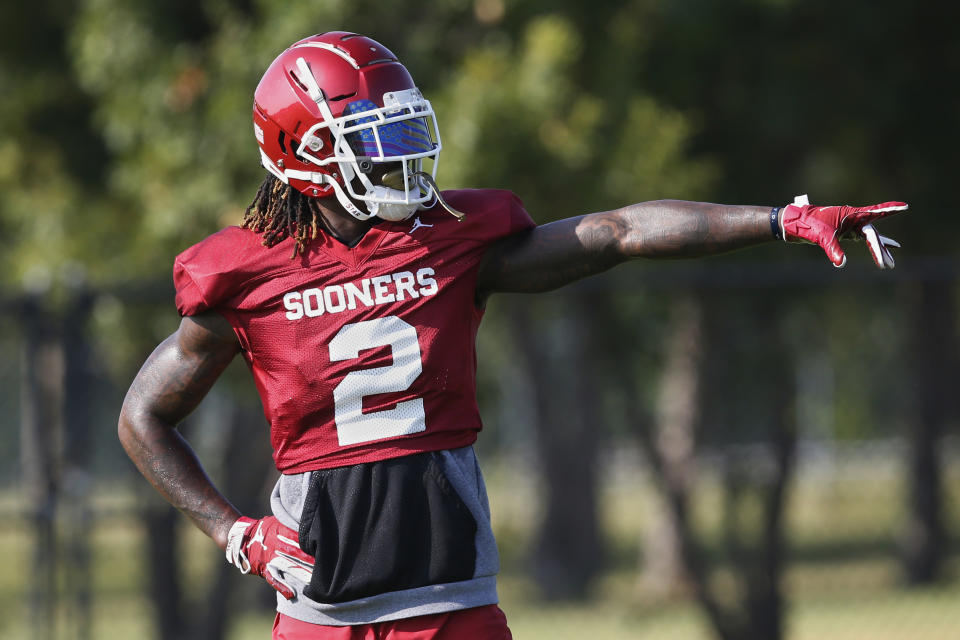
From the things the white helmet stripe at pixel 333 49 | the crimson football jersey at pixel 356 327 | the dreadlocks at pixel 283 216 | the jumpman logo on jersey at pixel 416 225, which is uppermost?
the white helmet stripe at pixel 333 49

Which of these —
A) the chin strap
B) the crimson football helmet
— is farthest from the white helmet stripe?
the chin strap

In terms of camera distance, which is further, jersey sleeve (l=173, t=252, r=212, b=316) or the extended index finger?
jersey sleeve (l=173, t=252, r=212, b=316)

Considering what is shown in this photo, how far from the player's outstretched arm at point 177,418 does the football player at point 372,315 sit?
6cm

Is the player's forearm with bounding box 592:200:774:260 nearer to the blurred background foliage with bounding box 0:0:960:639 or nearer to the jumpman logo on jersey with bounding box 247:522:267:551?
the jumpman logo on jersey with bounding box 247:522:267:551

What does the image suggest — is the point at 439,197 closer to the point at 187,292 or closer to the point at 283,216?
the point at 283,216

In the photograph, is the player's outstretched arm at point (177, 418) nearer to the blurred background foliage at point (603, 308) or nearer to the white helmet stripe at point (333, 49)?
the white helmet stripe at point (333, 49)

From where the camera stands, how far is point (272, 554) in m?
2.86

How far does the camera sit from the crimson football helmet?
9.21 ft

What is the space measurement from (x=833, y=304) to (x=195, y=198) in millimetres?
4664

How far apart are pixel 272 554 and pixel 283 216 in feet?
2.66

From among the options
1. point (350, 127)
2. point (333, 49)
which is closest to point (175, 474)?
point (350, 127)

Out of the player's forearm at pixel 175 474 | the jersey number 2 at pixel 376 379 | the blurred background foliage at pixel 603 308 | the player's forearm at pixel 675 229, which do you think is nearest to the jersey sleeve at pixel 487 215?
the player's forearm at pixel 675 229

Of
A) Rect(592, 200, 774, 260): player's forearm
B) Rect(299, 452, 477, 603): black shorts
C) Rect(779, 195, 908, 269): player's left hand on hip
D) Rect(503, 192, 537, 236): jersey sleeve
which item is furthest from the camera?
Rect(503, 192, 537, 236): jersey sleeve

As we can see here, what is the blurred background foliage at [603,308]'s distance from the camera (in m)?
7.27
